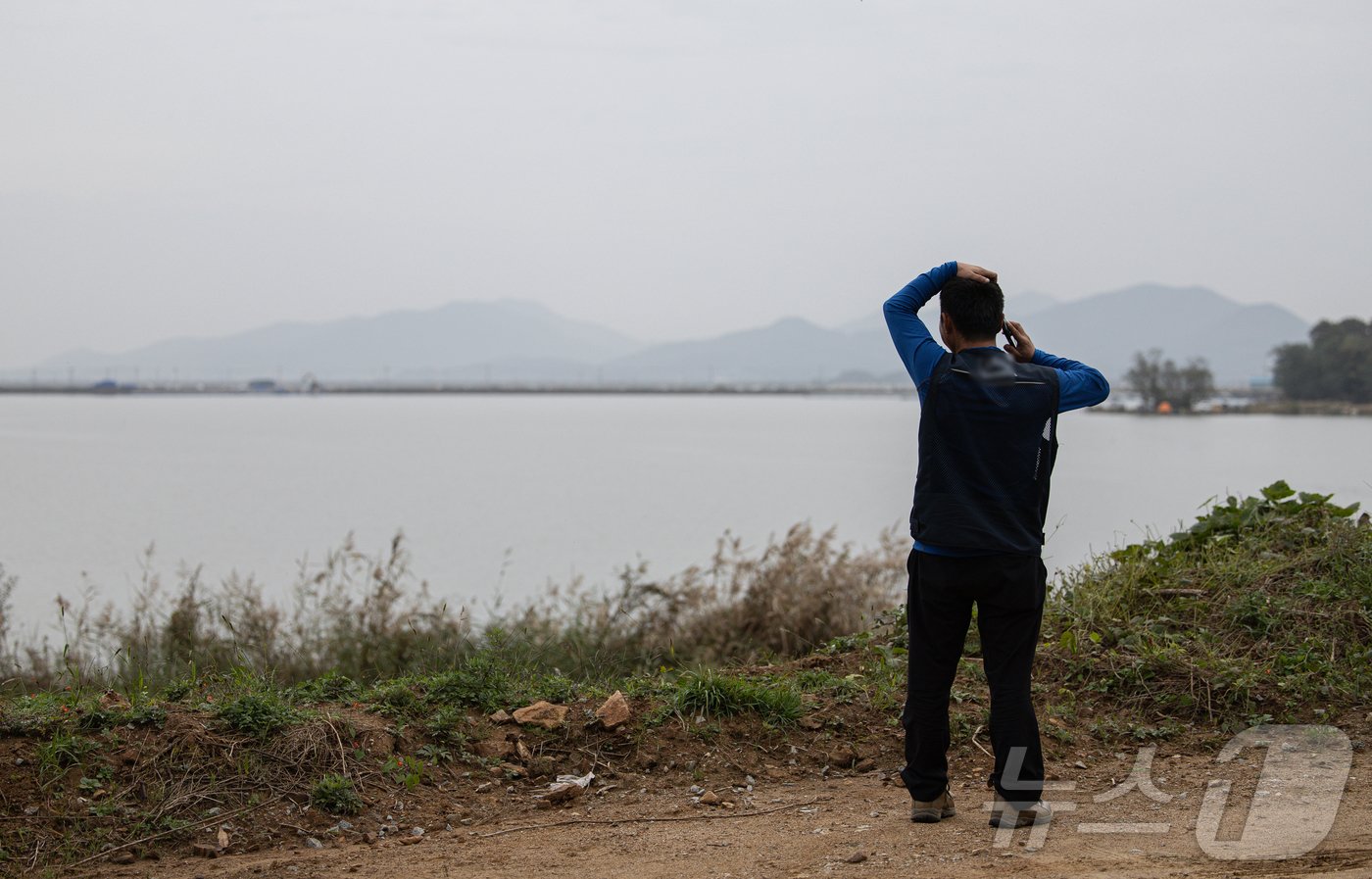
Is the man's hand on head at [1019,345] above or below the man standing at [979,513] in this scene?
above

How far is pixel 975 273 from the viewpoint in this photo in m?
4.50

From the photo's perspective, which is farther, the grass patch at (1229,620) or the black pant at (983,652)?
the grass patch at (1229,620)

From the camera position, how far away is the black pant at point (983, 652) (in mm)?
4375

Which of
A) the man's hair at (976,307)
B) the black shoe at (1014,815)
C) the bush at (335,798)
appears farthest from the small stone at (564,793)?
the man's hair at (976,307)

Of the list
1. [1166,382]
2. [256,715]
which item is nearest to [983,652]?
[256,715]

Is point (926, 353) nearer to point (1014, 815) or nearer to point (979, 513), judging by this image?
point (979, 513)

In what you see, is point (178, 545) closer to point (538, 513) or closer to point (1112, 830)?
point (538, 513)

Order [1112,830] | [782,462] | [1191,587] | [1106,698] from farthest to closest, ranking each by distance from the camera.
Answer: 1. [782,462]
2. [1191,587]
3. [1106,698]
4. [1112,830]

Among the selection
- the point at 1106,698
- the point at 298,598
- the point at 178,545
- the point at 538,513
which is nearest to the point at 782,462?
the point at 538,513

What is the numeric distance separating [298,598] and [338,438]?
64.2 metres

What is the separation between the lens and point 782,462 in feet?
165

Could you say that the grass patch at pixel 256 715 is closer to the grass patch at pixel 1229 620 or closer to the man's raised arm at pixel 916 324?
the man's raised arm at pixel 916 324

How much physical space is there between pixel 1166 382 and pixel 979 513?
6161 centimetres

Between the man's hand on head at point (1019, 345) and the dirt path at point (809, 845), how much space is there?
195 cm
